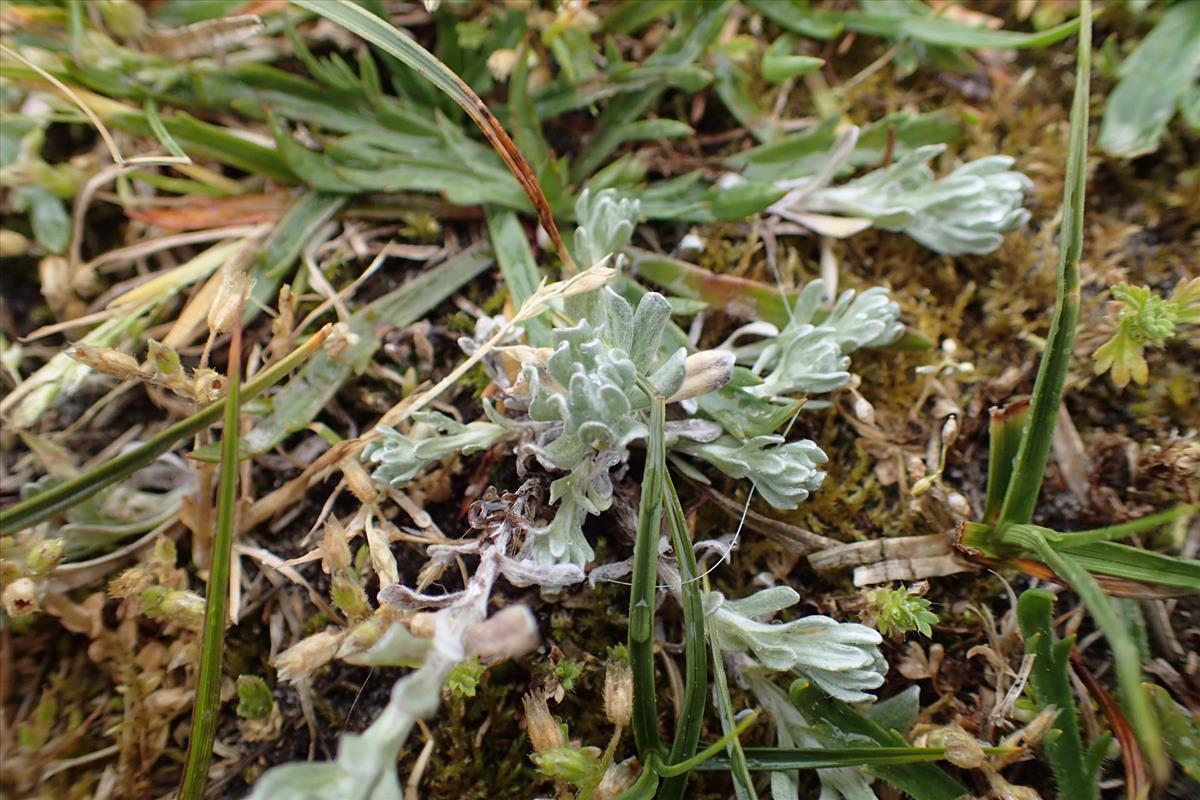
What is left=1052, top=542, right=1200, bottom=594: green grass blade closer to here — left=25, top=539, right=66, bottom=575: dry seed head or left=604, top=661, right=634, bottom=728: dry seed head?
left=604, top=661, right=634, bottom=728: dry seed head

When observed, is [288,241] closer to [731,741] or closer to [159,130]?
[159,130]

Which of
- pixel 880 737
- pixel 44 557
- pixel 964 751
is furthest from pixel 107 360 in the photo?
pixel 964 751

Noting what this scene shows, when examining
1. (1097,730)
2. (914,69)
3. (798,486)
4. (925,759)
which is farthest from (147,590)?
(914,69)

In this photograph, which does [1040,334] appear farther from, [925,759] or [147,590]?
[147,590]

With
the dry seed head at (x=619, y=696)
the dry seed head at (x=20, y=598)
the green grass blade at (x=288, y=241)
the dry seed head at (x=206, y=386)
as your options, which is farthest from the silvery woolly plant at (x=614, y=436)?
the dry seed head at (x=20, y=598)

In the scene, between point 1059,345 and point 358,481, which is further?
point 358,481

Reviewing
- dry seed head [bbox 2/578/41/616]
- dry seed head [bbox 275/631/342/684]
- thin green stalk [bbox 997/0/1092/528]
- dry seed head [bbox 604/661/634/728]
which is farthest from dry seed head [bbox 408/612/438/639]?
thin green stalk [bbox 997/0/1092/528]
